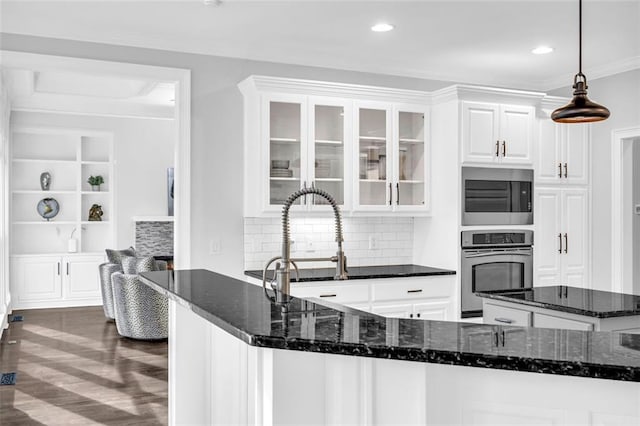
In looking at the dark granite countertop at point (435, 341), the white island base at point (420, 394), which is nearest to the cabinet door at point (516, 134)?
the dark granite countertop at point (435, 341)

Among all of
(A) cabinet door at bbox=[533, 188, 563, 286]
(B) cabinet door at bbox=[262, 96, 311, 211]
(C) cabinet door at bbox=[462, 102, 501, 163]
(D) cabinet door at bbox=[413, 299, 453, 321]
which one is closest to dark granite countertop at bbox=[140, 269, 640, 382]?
(B) cabinet door at bbox=[262, 96, 311, 211]

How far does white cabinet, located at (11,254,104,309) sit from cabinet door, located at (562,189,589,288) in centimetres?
620

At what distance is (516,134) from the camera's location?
202 inches

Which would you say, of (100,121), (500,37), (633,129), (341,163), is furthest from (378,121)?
(100,121)

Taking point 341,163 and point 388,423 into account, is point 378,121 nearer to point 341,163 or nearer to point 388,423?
point 341,163

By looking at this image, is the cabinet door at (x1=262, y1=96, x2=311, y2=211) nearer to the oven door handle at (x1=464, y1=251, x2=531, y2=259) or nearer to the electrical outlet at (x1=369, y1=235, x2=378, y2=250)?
the electrical outlet at (x1=369, y1=235, x2=378, y2=250)

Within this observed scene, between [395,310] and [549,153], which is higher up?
[549,153]

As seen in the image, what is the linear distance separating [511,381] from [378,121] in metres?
3.70

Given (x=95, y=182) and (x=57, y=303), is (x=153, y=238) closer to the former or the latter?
(x=95, y=182)

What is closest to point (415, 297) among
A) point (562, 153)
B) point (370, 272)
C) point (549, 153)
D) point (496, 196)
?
point (370, 272)

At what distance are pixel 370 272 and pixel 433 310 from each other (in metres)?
0.60

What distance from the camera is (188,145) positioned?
454 cm

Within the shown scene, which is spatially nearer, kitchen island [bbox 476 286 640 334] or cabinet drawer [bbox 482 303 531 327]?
kitchen island [bbox 476 286 640 334]

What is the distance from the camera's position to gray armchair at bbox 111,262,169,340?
623 centimetres
